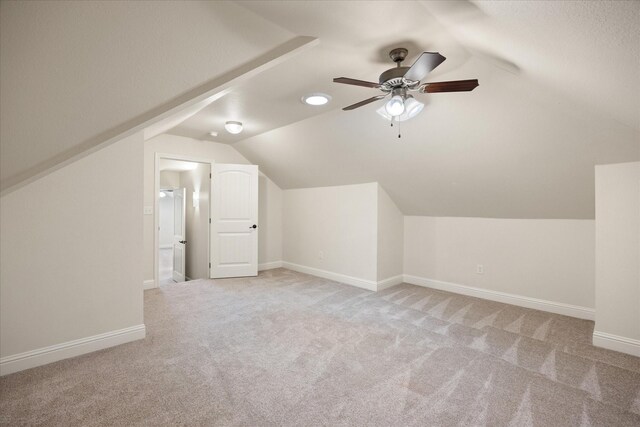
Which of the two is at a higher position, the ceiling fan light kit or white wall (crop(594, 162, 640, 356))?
the ceiling fan light kit

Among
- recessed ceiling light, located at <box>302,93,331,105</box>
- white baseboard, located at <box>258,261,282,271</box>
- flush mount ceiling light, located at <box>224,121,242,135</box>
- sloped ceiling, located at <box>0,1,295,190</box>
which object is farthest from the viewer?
white baseboard, located at <box>258,261,282,271</box>

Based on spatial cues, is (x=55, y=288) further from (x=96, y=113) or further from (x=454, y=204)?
(x=454, y=204)

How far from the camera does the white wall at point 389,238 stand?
460 cm

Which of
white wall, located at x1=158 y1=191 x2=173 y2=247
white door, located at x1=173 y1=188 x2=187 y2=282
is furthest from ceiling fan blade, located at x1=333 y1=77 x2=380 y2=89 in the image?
white wall, located at x1=158 y1=191 x2=173 y2=247

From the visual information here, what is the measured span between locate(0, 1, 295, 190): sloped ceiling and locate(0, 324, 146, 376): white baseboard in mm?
1382

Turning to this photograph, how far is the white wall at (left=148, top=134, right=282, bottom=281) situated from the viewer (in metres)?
4.55

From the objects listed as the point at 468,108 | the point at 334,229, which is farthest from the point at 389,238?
the point at 468,108

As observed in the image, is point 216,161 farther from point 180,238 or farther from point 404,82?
point 404,82

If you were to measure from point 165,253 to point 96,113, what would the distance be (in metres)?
9.64

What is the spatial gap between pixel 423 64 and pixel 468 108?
1266 millimetres

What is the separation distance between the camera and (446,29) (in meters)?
1.88

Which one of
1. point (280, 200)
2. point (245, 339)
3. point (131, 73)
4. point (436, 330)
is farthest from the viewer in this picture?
point (280, 200)

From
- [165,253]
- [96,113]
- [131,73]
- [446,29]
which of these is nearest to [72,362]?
[96,113]

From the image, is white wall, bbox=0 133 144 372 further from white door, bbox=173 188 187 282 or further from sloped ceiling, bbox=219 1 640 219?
white door, bbox=173 188 187 282
